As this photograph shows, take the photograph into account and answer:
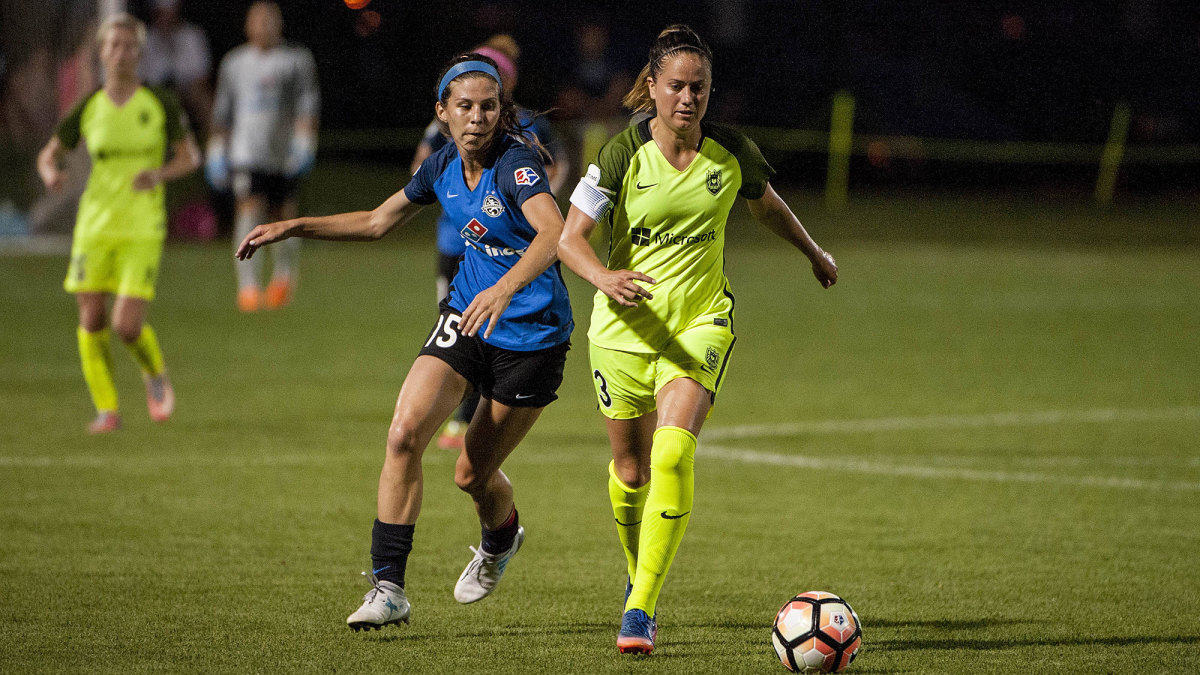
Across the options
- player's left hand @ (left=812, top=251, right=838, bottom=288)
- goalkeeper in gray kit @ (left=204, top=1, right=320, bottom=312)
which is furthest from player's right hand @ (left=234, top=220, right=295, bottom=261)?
goalkeeper in gray kit @ (left=204, top=1, right=320, bottom=312)

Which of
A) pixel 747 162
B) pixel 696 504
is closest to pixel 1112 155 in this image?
pixel 696 504

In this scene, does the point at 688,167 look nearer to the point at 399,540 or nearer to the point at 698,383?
the point at 698,383

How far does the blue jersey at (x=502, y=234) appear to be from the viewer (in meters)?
5.76

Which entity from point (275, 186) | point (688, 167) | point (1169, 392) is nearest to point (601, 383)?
point (688, 167)

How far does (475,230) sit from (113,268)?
16.8 ft

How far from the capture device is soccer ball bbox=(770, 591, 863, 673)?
5.16 metres

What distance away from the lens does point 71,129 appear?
10.2 meters

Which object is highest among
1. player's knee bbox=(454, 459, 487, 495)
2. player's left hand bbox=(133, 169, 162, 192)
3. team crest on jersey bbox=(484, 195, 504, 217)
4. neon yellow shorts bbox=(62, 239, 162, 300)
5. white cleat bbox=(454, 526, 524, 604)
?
team crest on jersey bbox=(484, 195, 504, 217)

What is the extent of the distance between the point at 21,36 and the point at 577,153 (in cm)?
889

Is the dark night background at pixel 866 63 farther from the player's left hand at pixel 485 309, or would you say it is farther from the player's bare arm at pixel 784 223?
the player's left hand at pixel 485 309

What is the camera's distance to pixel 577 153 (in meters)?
26.3

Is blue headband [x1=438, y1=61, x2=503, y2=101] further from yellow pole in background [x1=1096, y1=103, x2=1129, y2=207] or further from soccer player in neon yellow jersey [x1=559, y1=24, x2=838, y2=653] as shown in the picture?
yellow pole in background [x1=1096, y1=103, x2=1129, y2=207]

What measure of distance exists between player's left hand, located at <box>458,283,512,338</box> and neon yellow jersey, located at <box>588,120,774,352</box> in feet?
1.76

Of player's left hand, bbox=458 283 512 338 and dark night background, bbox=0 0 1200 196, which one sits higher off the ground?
player's left hand, bbox=458 283 512 338
